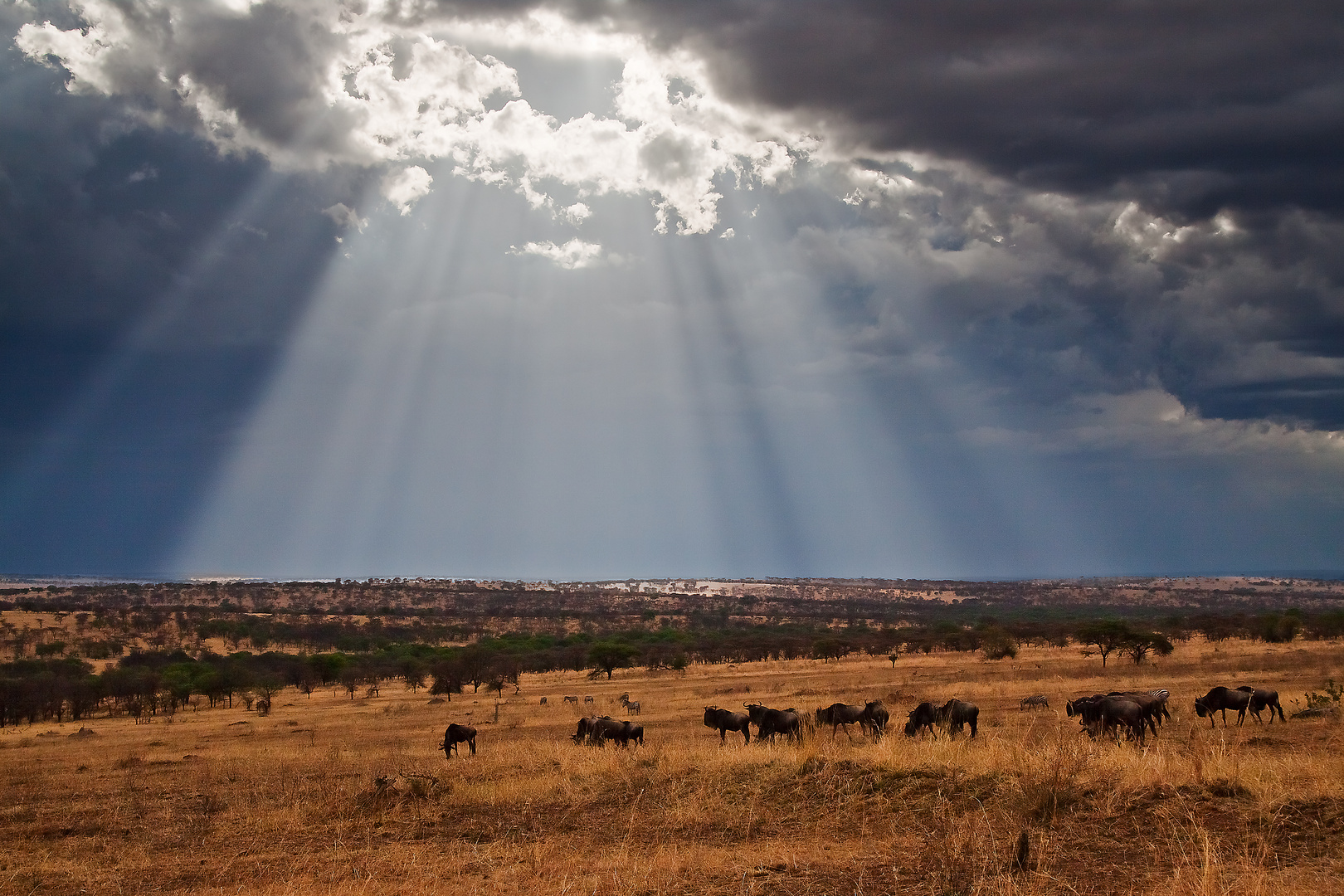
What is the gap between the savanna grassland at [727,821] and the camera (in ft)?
30.4

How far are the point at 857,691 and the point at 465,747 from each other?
1940cm

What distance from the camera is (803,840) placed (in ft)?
36.9

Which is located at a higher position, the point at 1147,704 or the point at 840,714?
the point at 1147,704

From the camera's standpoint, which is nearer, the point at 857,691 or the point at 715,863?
the point at 715,863

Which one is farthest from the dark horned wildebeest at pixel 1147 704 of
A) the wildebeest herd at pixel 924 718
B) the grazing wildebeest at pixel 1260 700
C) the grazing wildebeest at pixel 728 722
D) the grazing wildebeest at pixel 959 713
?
the grazing wildebeest at pixel 728 722

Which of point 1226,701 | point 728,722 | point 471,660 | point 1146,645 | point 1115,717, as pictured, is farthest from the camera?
point 471,660

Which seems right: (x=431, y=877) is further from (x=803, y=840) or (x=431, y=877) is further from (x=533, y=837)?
(x=803, y=840)

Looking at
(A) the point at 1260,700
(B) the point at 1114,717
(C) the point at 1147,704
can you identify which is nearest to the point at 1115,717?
(B) the point at 1114,717

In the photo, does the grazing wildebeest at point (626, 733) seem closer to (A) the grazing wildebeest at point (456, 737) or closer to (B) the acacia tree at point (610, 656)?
(A) the grazing wildebeest at point (456, 737)

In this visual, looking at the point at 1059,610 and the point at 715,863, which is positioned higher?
the point at 715,863

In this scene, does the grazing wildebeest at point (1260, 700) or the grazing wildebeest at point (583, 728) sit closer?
the grazing wildebeest at point (1260, 700)

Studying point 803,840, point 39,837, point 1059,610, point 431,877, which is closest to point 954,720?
point 803,840

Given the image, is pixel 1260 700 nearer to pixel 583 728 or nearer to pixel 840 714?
pixel 840 714

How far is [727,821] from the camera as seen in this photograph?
40.9 feet
